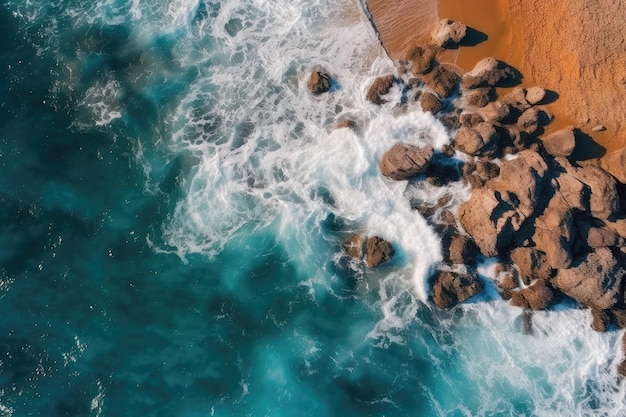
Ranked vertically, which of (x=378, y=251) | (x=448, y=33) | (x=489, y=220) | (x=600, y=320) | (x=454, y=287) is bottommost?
(x=600, y=320)

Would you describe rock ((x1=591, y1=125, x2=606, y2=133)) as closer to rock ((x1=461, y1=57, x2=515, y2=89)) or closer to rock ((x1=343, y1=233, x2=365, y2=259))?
rock ((x1=461, y1=57, x2=515, y2=89))

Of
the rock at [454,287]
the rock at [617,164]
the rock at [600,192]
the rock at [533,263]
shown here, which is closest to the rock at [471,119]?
the rock at [600,192]

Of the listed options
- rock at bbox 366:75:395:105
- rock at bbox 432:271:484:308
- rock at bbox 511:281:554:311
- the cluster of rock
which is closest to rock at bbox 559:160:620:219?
the cluster of rock

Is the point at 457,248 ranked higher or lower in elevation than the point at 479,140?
lower

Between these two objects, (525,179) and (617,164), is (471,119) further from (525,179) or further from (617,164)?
(617,164)

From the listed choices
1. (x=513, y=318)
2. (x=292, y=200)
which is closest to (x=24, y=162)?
(x=292, y=200)

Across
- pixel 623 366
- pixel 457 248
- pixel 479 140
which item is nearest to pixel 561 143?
pixel 479 140

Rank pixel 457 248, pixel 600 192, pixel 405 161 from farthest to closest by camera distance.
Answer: pixel 405 161, pixel 457 248, pixel 600 192
